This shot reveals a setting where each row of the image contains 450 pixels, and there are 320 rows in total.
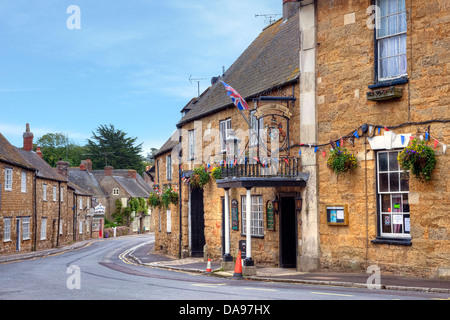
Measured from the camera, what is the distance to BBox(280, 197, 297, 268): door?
59.9 ft

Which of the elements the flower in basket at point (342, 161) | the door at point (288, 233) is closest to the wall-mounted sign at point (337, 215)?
the flower in basket at point (342, 161)

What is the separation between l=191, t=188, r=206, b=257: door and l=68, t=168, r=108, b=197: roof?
39890 millimetres

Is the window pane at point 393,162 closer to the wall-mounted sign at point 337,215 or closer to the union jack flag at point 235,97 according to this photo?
the wall-mounted sign at point 337,215

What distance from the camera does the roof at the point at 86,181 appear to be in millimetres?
64688

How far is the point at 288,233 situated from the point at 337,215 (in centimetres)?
321

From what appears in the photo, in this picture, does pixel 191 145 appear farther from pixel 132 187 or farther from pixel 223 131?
pixel 132 187

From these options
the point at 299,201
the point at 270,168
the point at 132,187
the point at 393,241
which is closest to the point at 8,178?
the point at 270,168

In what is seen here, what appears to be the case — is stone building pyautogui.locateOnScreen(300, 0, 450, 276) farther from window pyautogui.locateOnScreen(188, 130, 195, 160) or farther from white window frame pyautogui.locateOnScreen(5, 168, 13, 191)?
Result: white window frame pyautogui.locateOnScreen(5, 168, 13, 191)

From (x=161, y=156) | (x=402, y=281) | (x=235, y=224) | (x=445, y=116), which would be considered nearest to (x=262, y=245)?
(x=235, y=224)

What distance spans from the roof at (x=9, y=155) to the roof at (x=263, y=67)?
41.3 ft

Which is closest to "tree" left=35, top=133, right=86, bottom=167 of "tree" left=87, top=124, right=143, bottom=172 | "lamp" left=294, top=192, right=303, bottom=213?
"tree" left=87, top=124, right=143, bottom=172
